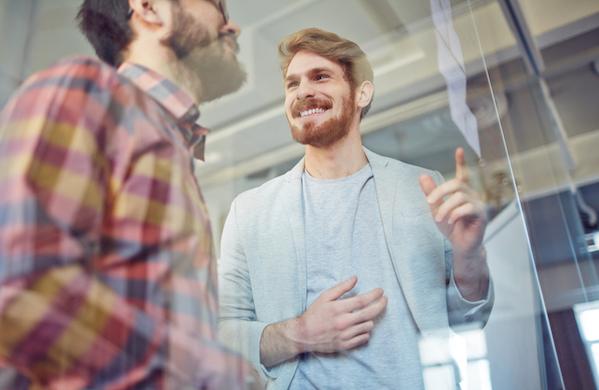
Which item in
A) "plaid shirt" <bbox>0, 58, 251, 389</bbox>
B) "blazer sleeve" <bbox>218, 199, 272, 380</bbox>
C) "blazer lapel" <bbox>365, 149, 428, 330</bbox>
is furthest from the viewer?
"blazer lapel" <bbox>365, 149, 428, 330</bbox>

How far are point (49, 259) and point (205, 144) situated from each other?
0.78ft

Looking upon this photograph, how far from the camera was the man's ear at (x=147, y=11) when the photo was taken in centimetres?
65

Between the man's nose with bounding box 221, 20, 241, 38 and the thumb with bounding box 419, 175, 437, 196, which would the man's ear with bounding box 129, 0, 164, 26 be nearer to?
the man's nose with bounding box 221, 20, 241, 38

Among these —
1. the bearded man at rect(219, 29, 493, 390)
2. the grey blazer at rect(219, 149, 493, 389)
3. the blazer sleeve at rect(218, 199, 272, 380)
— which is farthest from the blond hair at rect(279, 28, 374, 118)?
the blazer sleeve at rect(218, 199, 272, 380)

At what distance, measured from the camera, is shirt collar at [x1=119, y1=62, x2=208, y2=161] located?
1.98 feet

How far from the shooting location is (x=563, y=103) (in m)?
1.38

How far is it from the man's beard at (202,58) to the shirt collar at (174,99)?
0.02 metres

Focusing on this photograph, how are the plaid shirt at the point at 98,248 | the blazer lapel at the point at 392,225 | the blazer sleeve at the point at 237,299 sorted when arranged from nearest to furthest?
the plaid shirt at the point at 98,248 < the blazer sleeve at the point at 237,299 < the blazer lapel at the point at 392,225

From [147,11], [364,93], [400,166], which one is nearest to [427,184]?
[400,166]

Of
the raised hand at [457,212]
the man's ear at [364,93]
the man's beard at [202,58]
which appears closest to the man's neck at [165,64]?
the man's beard at [202,58]

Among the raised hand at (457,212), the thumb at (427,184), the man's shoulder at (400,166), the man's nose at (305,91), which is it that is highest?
the man's nose at (305,91)

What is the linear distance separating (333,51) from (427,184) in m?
0.23

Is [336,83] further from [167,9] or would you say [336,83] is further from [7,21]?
[7,21]

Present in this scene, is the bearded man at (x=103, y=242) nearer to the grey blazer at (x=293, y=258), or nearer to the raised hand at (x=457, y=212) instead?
the grey blazer at (x=293, y=258)
